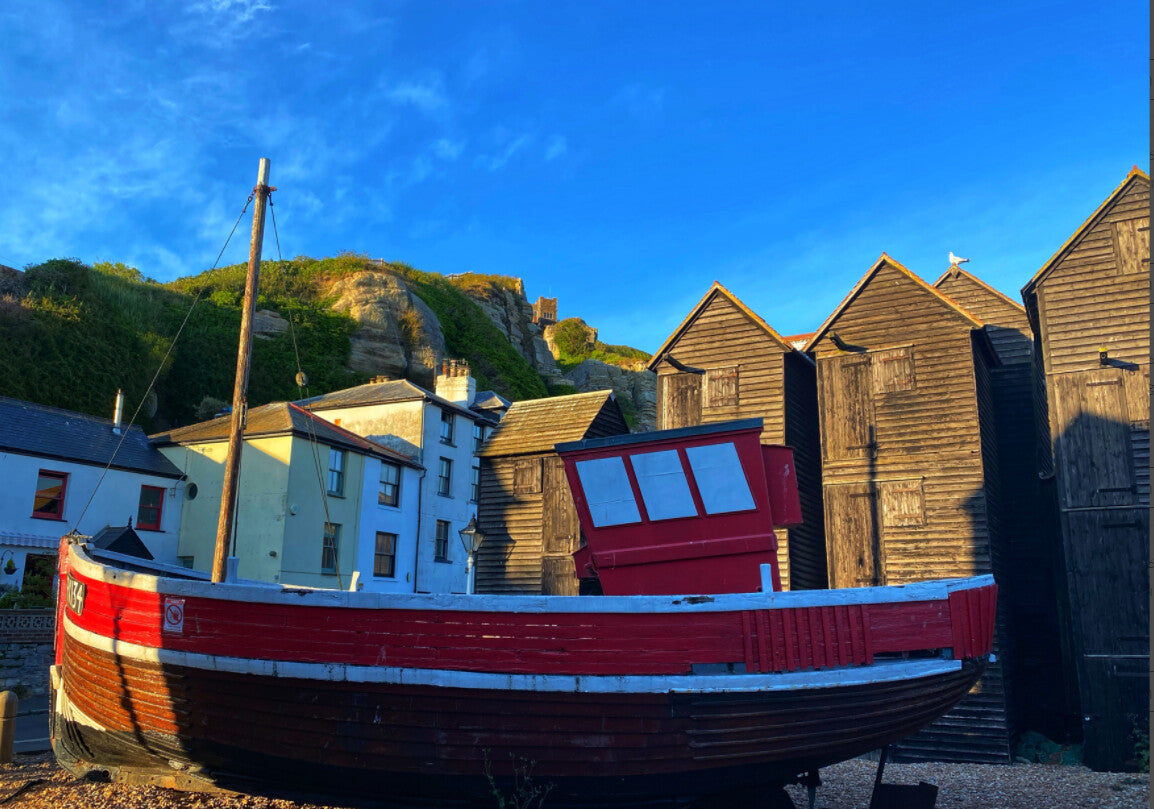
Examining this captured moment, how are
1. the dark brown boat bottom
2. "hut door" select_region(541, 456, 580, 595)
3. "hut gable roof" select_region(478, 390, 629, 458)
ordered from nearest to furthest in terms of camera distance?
the dark brown boat bottom, "hut door" select_region(541, 456, 580, 595), "hut gable roof" select_region(478, 390, 629, 458)

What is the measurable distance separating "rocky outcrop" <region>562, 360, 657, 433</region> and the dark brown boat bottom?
5496 centimetres

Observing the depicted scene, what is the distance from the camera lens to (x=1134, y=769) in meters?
14.0

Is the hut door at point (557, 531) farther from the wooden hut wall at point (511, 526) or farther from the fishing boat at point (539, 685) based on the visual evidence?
the fishing boat at point (539, 685)

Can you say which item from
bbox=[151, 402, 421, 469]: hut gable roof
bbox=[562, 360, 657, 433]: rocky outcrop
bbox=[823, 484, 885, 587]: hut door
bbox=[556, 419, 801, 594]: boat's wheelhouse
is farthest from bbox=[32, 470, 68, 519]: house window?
bbox=[562, 360, 657, 433]: rocky outcrop

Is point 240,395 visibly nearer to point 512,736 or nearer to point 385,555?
point 512,736

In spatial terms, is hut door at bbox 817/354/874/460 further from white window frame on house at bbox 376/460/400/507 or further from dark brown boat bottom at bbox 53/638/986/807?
white window frame on house at bbox 376/460/400/507

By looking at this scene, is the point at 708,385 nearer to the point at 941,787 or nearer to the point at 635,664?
the point at 941,787

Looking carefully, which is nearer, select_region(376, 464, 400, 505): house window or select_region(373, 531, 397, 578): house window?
select_region(373, 531, 397, 578): house window

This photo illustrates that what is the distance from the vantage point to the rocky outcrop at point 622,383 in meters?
64.8

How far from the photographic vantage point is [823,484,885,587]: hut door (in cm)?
1738

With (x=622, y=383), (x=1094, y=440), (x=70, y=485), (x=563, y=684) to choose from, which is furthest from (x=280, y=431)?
(x=622, y=383)

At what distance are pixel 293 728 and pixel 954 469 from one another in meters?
14.1

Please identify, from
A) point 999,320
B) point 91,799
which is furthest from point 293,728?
point 999,320

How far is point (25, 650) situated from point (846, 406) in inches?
759
